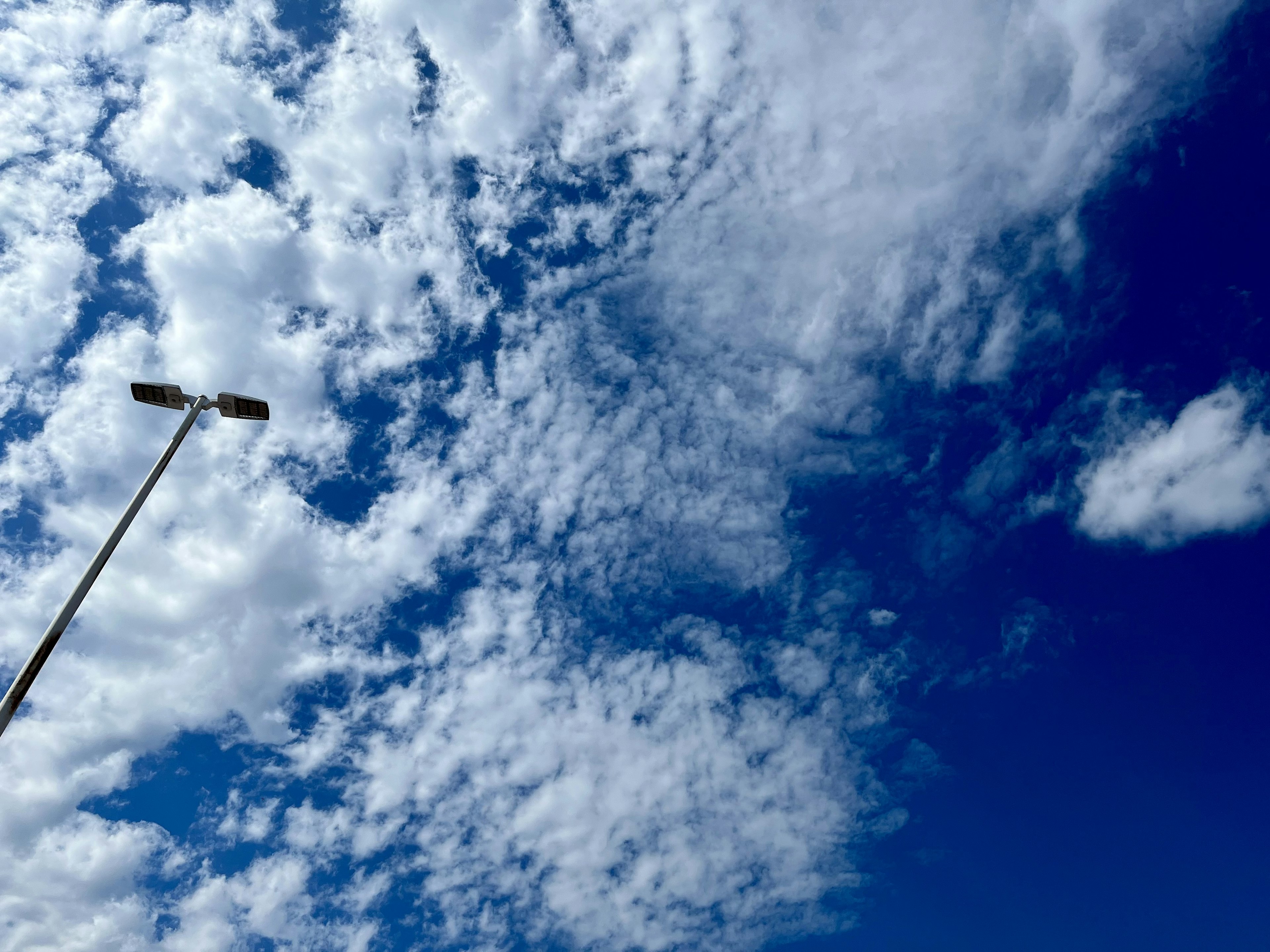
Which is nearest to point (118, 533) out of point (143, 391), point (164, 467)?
point (164, 467)

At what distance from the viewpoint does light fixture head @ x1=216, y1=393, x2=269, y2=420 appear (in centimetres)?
1734

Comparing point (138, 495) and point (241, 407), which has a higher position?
point (241, 407)

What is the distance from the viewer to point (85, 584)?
13.6 meters

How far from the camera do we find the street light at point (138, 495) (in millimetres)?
12148

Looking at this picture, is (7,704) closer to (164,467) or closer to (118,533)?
(118,533)

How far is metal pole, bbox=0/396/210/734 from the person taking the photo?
12.0m

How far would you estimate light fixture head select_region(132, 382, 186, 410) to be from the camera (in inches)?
654

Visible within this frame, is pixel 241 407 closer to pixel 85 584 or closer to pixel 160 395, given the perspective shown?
pixel 160 395

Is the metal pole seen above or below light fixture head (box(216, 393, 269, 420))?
below

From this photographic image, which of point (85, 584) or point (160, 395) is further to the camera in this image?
point (160, 395)

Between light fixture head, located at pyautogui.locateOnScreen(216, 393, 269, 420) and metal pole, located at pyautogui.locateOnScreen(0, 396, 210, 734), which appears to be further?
light fixture head, located at pyautogui.locateOnScreen(216, 393, 269, 420)

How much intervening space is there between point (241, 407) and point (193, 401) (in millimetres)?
1137

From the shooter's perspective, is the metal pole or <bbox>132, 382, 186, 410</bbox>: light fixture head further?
<bbox>132, 382, 186, 410</bbox>: light fixture head

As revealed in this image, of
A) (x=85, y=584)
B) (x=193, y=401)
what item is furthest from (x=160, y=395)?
(x=85, y=584)
